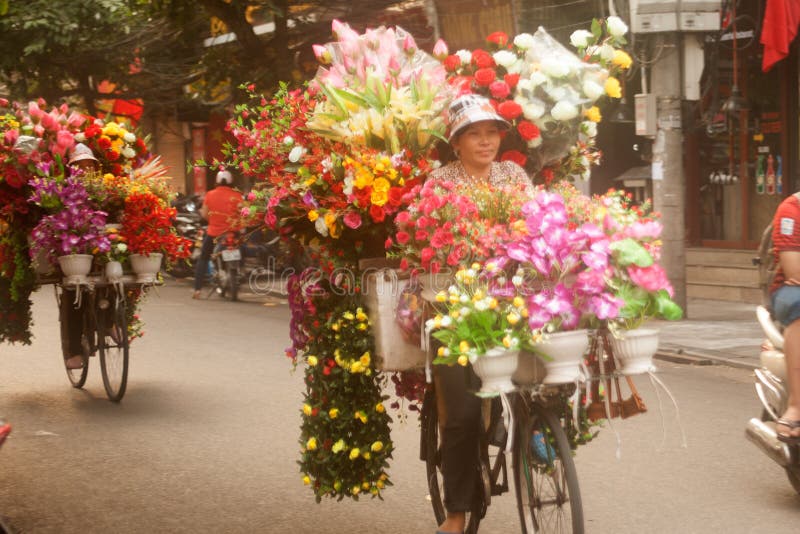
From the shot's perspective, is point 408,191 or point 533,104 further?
point 533,104

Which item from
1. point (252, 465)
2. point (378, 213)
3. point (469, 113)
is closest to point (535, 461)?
point (378, 213)

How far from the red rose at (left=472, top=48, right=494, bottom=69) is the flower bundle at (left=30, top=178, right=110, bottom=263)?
3.85 meters

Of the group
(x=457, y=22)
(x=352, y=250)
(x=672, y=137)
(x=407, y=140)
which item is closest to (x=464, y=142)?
(x=407, y=140)

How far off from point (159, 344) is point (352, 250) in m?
7.03

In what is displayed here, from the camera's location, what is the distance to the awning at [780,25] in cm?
1276

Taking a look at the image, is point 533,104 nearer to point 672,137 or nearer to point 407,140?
point 407,140

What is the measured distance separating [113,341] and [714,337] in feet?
20.7

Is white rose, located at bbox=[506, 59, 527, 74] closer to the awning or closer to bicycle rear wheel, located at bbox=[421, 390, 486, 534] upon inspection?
bicycle rear wheel, located at bbox=[421, 390, 486, 534]

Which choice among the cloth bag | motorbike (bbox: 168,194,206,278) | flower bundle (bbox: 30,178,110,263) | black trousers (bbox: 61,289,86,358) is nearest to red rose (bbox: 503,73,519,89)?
the cloth bag

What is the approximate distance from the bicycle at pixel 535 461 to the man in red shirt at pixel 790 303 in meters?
1.35

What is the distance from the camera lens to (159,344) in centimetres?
1135

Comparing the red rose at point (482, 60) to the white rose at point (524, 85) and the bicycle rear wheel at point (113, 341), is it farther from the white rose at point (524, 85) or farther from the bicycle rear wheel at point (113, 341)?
the bicycle rear wheel at point (113, 341)

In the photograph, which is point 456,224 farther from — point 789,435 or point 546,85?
point 789,435

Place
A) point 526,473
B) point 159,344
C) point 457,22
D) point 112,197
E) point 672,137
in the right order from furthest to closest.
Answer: point 457,22
point 672,137
point 159,344
point 112,197
point 526,473
